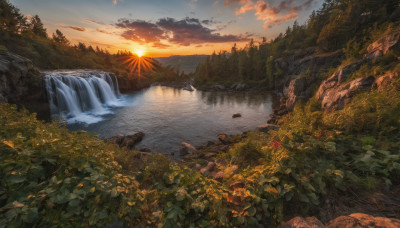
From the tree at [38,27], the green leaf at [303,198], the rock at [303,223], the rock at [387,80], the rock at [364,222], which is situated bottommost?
the rock at [303,223]

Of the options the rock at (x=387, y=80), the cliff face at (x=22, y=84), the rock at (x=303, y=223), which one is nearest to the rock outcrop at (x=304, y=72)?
the rock at (x=387, y=80)

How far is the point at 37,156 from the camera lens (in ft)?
9.07

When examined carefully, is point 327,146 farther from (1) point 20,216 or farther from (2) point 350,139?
(1) point 20,216

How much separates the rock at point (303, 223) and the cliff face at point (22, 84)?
2347 cm

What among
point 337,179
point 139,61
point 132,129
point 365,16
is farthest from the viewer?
point 139,61

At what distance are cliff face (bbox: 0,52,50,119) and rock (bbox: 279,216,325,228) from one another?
23471mm

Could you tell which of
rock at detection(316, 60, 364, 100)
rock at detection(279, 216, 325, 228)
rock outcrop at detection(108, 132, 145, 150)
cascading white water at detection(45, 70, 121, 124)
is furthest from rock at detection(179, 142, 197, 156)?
A: cascading white water at detection(45, 70, 121, 124)

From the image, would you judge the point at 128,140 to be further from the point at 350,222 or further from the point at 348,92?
the point at 348,92

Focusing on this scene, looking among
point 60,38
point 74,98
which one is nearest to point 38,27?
point 60,38

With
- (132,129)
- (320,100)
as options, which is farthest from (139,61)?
(320,100)

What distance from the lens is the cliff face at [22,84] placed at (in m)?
15.5

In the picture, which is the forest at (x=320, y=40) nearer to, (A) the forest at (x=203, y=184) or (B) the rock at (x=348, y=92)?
(B) the rock at (x=348, y=92)

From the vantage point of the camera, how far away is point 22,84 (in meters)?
17.3

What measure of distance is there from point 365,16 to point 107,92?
56596 millimetres
